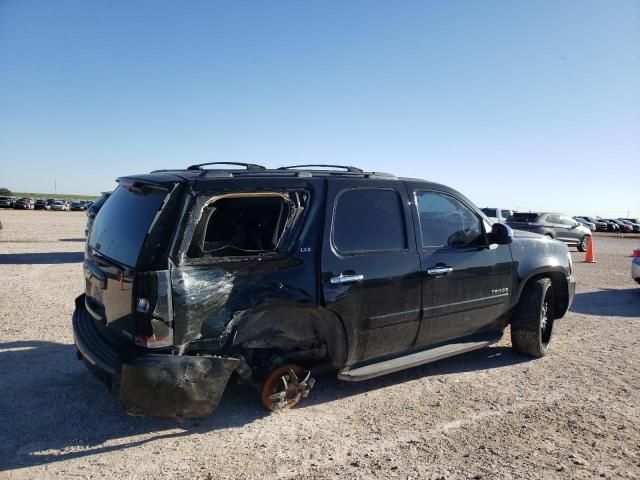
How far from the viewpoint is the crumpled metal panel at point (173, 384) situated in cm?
309

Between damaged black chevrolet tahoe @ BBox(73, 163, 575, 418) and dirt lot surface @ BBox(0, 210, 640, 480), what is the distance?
12.5 inches

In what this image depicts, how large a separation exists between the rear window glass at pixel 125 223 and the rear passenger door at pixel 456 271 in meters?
2.33

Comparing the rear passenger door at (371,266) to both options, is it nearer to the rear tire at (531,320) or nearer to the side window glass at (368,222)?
the side window glass at (368,222)

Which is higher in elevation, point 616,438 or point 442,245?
point 442,245

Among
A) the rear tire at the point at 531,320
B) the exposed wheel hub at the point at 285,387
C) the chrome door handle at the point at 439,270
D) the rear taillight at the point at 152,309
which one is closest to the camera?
the rear taillight at the point at 152,309

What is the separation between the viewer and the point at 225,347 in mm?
3445

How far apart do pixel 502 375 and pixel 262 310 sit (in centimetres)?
274

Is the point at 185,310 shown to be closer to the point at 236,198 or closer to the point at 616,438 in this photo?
the point at 236,198

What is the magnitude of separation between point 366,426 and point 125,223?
7.79 ft

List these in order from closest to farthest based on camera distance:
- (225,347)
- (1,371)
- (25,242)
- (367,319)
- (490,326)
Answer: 1. (225,347)
2. (367,319)
3. (1,371)
4. (490,326)
5. (25,242)

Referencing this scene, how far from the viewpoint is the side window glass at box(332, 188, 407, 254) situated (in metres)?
3.97

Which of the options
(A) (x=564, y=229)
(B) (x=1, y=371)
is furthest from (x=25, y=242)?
(A) (x=564, y=229)

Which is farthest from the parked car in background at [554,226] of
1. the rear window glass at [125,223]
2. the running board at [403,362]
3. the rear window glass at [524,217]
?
the rear window glass at [125,223]

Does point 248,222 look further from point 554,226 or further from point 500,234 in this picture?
point 554,226
